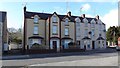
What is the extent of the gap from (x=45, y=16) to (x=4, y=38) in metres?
11.9

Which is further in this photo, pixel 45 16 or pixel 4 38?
pixel 45 16

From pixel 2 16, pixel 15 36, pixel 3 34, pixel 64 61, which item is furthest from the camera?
pixel 15 36

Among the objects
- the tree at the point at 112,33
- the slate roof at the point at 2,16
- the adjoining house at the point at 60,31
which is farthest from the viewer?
the tree at the point at 112,33

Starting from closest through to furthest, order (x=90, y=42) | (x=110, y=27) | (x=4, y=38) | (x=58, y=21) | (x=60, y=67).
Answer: (x=60, y=67)
(x=4, y=38)
(x=58, y=21)
(x=90, y=42)
(x=110, y=27)

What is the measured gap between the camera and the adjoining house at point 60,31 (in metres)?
49.3

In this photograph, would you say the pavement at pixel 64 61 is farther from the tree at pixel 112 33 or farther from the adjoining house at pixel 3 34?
the tree at pixel 112 33

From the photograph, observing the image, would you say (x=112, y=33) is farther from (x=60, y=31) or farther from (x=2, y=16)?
(x=2, y=16)

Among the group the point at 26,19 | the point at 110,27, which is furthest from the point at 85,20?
the point at 110,27

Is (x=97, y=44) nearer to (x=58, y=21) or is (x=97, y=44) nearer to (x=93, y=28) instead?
(x=93, y=28)

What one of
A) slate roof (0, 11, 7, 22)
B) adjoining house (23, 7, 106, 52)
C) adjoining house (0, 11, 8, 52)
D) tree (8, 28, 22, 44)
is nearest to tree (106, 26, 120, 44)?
adjoining house (23, 7, 106, 52)

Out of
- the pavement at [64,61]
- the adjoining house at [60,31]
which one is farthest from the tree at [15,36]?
the pavement at [64,61]

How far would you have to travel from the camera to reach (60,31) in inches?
2084

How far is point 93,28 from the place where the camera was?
201 ft

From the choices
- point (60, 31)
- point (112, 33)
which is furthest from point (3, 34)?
point (112, 33)
